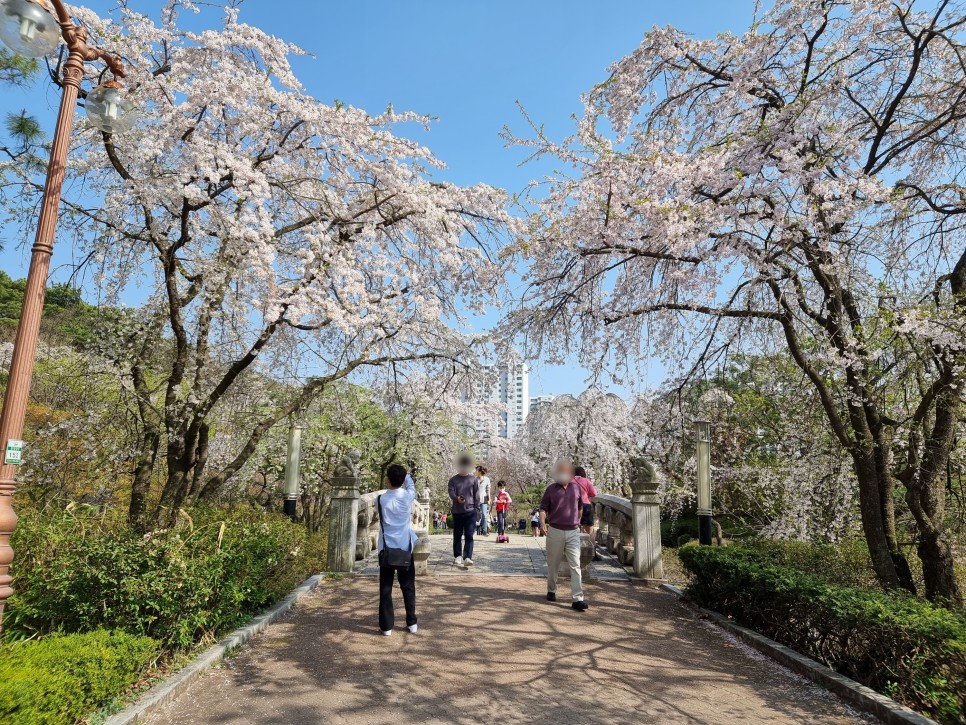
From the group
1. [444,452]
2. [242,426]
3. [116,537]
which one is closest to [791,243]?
[116,537]

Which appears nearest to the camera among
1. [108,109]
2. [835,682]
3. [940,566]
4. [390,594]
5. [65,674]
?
[65,674]

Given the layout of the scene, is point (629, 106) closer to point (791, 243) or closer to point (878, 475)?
point (791, 243)

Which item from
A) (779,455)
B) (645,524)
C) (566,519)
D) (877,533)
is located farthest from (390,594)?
(779,455)

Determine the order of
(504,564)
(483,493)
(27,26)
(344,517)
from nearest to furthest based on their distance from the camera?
(27,26) → (344,517) → (504,564) → (483,493)

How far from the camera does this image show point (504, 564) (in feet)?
32.8

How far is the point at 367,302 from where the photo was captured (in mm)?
8047

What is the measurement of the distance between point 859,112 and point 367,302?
7.36 metres

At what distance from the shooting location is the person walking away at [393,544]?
5672 mm

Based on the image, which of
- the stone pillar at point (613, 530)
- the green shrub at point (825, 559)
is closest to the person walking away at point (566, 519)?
the green shrub at point (825, 559)

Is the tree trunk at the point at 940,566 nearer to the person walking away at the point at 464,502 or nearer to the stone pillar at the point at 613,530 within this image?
the stone pillar at the point at 613,530

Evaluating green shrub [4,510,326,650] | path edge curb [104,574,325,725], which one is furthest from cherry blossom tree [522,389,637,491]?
green shrub [4,510,326,650]

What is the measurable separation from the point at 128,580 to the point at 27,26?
4.19 metres

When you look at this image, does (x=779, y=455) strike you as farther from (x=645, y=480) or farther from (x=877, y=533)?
(x=877, y=533)

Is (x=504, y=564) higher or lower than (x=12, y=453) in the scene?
lower
